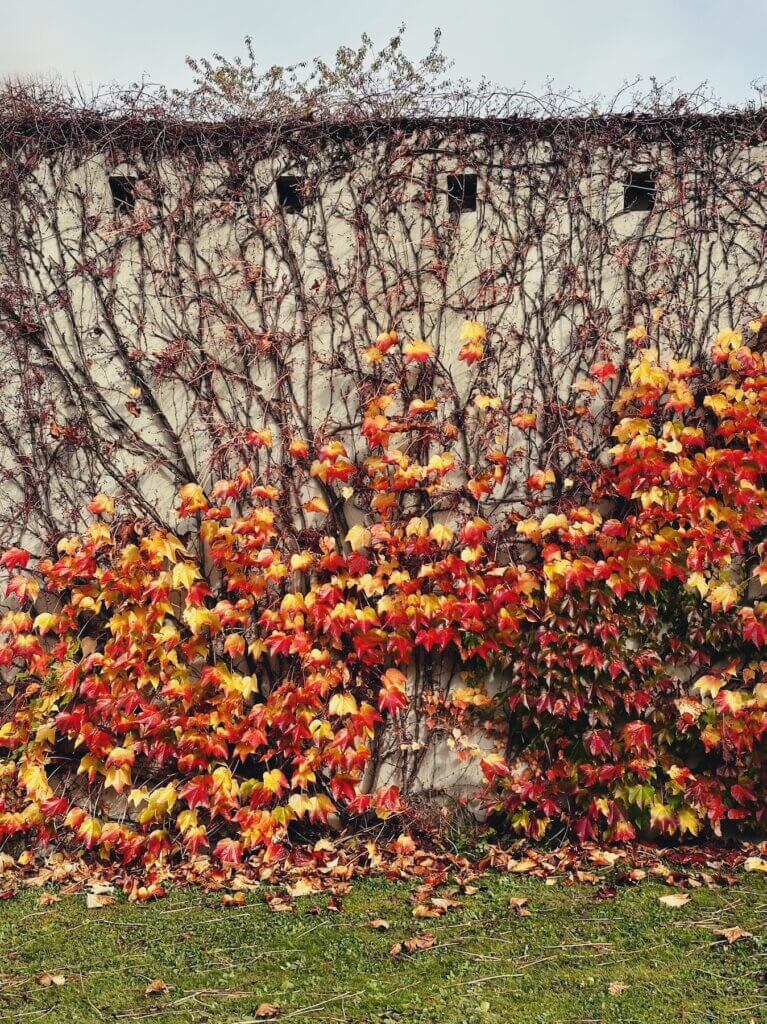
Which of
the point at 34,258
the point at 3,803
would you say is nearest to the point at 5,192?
the point at 34,258

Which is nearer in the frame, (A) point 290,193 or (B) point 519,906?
(B) point 519,906

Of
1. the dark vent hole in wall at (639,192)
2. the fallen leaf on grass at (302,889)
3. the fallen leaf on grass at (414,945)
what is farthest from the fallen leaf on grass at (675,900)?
the dark vent hole in wall at (639,192)

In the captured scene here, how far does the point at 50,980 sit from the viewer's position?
3064 mm

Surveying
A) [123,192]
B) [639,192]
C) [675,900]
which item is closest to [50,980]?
[675,900]

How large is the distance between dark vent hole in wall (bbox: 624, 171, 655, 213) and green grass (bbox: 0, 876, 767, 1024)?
340 cm

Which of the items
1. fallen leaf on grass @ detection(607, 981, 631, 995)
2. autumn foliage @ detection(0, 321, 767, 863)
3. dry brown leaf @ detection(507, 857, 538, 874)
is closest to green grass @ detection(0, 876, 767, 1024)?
fallen leaf on grass @ detection(607, 981, 631, 995)

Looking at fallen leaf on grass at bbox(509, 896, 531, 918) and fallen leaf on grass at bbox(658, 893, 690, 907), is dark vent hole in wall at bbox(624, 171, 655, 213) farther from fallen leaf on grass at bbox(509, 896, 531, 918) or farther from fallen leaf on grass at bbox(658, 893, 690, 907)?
fallen leaf on grass at bbox(509, 896, 531, 918)

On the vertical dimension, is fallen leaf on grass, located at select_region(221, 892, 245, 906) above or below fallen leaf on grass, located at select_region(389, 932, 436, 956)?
below

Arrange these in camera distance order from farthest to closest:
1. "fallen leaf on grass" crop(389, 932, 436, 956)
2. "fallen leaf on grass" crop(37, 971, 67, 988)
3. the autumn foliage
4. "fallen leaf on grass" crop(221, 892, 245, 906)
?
the autumn foliage, "fallen leaf on grass" crop(221, 892, 245, 906), "fallen leaf on grass" crop(389, 932, 436, 956), "fallen leaf on grass" crop(37, 971, 67, 988)

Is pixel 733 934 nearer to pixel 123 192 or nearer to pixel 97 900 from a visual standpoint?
pixel 97 900

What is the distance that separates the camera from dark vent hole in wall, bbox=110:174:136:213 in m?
4.65

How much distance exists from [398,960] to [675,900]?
3.97 feet

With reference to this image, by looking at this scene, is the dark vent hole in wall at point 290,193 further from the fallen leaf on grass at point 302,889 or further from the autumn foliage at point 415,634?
the fallen leaf on grass at point 302,889

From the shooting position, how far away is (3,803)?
438 cm
